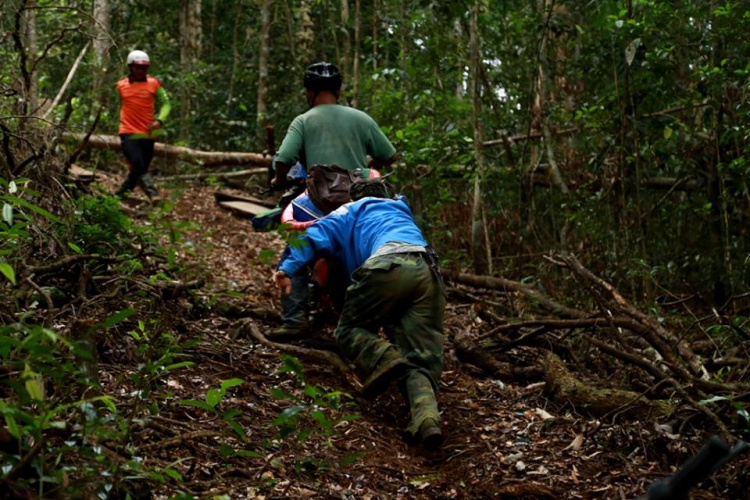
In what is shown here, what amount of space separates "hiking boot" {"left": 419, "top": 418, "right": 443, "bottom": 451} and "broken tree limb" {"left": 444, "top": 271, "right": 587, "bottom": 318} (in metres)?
2.14

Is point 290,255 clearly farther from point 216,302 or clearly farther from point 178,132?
point 178,132

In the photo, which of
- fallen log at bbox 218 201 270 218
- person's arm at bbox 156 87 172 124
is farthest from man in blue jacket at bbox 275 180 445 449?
fallen log at bbox 218 201 270 218

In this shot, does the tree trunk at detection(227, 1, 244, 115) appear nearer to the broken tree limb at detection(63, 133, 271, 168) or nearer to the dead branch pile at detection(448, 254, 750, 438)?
the broken tree limb at detection(63, 133, 271, 168)

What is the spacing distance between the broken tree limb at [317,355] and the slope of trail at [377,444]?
0.16ft

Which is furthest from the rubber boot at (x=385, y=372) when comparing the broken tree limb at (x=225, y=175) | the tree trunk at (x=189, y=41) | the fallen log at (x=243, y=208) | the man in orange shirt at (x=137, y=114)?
the tree trunk at (x=189, y=41)

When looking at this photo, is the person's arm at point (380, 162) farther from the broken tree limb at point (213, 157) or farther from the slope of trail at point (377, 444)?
the broken tree limb at point (213, 157)

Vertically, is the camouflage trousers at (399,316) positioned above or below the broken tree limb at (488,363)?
above

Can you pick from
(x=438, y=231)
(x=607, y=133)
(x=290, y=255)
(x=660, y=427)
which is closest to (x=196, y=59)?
(x=438, y=231)

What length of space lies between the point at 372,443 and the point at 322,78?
320 centimetres

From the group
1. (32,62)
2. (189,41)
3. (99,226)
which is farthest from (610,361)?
(189,41)

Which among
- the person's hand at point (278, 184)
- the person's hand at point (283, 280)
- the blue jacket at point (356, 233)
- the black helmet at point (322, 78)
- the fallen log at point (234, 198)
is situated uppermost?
the black helmet at point (322, 78)

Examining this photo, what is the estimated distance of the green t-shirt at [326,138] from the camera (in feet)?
21.0

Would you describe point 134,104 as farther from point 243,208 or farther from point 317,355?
point 317,355

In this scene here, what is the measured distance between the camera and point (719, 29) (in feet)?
25.2
